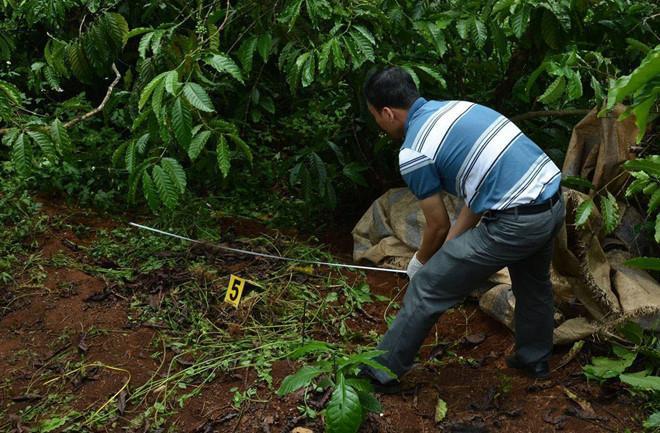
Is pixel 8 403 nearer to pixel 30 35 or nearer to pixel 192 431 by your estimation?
pixel 192 431

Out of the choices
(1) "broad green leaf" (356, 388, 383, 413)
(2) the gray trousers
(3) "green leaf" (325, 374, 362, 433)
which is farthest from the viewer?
(2) the gray trousers

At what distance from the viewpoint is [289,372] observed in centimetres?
290

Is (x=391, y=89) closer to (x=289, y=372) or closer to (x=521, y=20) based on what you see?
(x=521, y=20)

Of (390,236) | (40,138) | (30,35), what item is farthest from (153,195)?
(30,35)

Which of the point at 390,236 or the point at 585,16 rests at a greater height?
the point at 585,16

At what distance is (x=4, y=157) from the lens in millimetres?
4656

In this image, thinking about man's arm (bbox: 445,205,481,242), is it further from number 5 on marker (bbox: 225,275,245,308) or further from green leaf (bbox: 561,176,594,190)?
number 5 on marker (bbox: 225,275,245,308)

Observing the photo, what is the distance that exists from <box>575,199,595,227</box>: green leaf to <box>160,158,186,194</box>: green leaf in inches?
62.5

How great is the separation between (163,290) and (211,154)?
864 mm

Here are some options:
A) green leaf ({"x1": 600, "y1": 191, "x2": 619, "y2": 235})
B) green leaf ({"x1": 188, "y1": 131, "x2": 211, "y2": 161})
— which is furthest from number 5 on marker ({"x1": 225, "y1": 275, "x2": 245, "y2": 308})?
green leaf ({"x1": 600, "y1": 191, "x2": 619, "y2": 235})

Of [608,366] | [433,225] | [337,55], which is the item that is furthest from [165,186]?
[608,366]

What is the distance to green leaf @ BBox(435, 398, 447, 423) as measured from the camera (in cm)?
271

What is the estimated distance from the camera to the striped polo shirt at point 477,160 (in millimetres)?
2490

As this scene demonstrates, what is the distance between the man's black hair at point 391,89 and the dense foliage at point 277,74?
1.70 feet
